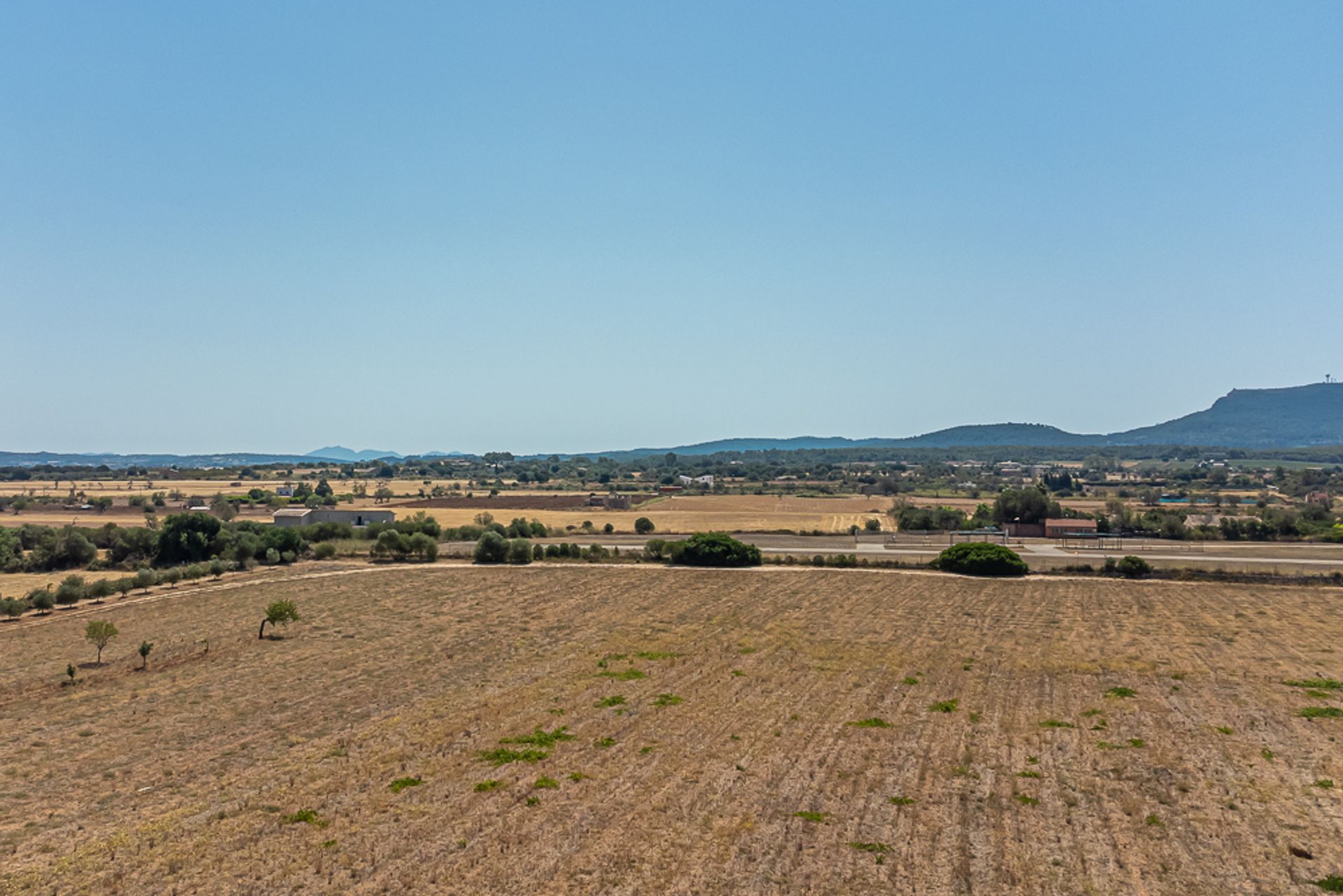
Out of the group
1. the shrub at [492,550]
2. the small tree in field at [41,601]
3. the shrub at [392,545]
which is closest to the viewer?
the small tree in field at [41,601]

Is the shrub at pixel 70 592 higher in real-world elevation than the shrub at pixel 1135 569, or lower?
higher

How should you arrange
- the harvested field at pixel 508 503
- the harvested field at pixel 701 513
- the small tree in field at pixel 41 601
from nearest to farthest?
the small tree in field at pixel 41 601
the harvested field at pixel 701 513
the harvested field at pixel 508 503

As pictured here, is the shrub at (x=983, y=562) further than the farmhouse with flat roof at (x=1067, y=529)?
No

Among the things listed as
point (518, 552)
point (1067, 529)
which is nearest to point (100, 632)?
point (518, 552)

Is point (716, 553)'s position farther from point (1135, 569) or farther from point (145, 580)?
point (145, 580)

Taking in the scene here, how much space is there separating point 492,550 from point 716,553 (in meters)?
16.2

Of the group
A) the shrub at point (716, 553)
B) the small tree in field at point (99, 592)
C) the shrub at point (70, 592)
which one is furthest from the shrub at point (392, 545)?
the shrub at point (716, 553)

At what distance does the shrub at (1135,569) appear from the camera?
173 ft

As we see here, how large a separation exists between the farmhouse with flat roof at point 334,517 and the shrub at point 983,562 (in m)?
51.7

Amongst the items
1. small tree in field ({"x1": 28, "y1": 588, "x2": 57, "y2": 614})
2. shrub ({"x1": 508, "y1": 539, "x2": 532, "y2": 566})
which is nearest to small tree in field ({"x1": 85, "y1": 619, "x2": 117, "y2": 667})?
small tree in field ({"x1": 28, "y1": 588, "x2": 57, "y2": 614})

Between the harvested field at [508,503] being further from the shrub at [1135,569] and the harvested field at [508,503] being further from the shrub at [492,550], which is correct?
the shrub at [1135,569]

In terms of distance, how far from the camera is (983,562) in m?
53.5

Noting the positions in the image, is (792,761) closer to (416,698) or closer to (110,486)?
(416,698)

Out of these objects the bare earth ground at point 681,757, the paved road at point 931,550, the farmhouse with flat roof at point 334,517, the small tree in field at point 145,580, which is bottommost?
the paved road at point 931,550
